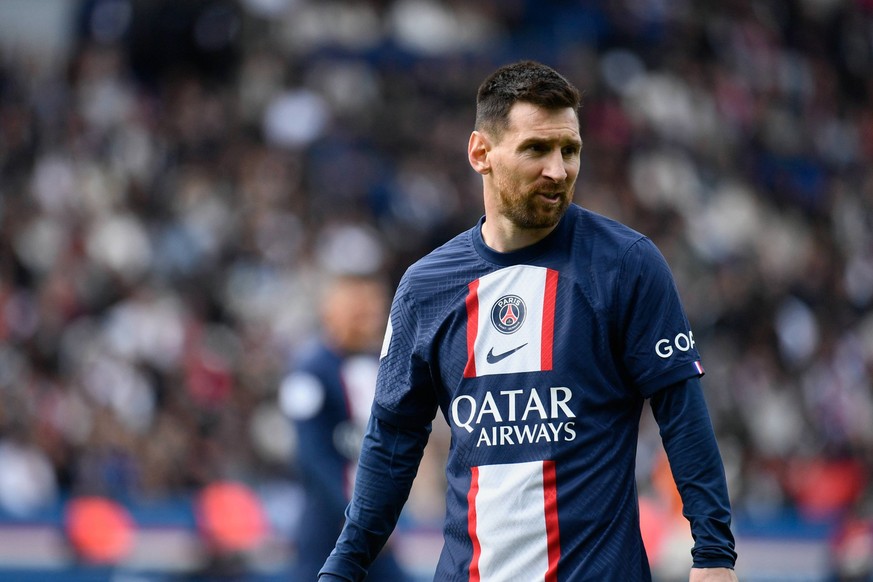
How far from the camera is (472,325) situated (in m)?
3.65

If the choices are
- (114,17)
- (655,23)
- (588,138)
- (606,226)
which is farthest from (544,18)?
(606,226)

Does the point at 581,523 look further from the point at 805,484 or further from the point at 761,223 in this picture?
the point at 761,223

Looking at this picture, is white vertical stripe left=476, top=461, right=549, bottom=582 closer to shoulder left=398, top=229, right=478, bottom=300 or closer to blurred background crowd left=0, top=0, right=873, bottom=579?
shoulder left=398, top=229, right=478, bottom=300

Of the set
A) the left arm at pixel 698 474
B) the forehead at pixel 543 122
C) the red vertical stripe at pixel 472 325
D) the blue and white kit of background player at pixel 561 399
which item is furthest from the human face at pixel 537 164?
the left arm at pixel 698 474

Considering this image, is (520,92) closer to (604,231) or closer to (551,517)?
(604,231)

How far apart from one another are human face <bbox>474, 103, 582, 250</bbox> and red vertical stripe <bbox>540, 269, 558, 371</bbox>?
0.46 ft

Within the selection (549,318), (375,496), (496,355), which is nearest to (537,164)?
(549,318)

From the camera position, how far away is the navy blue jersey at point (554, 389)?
343 centimetres

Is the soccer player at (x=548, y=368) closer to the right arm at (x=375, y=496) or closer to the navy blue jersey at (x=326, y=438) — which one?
the right arm at (x=375, y=496)

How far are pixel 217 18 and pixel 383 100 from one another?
2273mm

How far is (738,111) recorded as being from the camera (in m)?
17.2

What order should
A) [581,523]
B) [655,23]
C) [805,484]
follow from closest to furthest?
1. [581,523]
2. [805,484]
3. [655,23]

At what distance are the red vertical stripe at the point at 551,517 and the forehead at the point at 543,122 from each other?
833 mm

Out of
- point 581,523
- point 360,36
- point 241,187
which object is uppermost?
point 360,36
